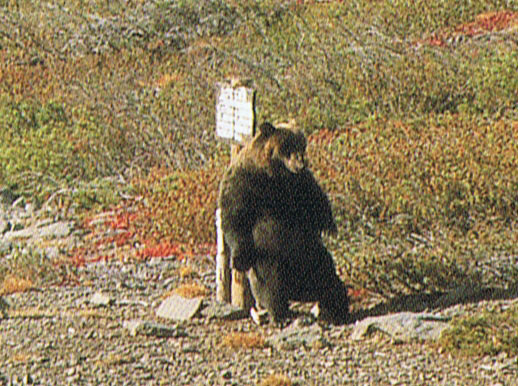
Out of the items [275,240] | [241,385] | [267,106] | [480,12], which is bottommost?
[241,385]

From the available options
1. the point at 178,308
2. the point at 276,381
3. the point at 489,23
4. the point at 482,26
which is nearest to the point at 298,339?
the point at 276,381

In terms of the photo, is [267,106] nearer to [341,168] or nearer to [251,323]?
[341,168]

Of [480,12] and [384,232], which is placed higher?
A: [480,12]

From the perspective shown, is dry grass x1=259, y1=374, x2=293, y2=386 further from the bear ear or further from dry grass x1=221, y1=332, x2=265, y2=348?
the bear ear

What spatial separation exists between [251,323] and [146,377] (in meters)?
1.73

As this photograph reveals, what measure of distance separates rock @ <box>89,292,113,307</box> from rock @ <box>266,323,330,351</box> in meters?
1.73

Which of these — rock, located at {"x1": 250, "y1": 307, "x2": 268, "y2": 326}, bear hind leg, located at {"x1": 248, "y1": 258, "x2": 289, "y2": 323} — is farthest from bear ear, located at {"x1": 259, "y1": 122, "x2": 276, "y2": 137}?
rock, located at {"x1": 250, "y1": 307, "x2": 268, "y2": 326}

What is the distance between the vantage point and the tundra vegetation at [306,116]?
10578 mm

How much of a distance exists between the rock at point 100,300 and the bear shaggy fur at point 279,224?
1365mm

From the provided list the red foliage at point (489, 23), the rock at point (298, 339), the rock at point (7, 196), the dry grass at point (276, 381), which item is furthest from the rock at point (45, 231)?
the red foliage at point (489, 23)

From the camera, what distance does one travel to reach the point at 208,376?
7246mm

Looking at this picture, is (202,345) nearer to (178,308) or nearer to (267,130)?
(178,308)

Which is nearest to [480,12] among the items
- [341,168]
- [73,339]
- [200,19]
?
[200,19]

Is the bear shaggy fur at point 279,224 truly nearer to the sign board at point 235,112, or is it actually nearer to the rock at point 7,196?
the sign board at point 235,112
